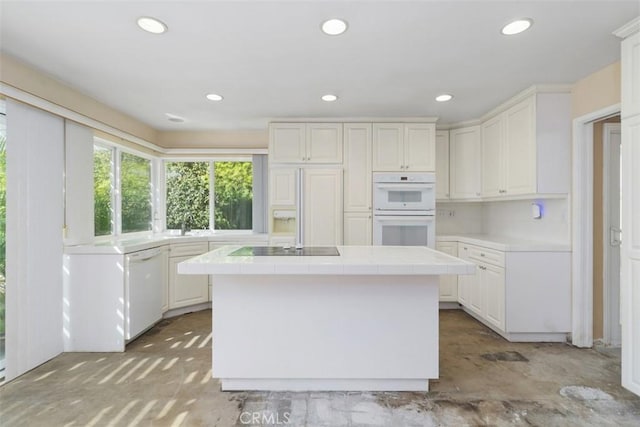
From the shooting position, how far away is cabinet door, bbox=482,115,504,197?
3.67m

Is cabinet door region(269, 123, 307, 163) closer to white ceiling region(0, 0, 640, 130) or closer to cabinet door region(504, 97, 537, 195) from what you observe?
white ceiling region(0, 0, 640, 130)

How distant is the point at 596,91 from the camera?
279 cm

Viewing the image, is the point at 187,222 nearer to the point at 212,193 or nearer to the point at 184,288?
the point at 212,193

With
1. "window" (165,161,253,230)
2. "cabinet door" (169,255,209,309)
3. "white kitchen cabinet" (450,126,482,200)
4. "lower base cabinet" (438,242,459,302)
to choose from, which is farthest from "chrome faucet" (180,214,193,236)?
"white kitchen cabinet" (450,126,482,200)

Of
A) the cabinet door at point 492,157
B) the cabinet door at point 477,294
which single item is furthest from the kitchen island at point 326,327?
the cabinet door at point 492,157

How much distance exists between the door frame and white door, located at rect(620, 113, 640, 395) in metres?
0.88

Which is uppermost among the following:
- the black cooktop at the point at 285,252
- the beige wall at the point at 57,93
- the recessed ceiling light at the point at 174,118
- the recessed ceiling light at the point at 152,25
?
the recessed ceiling light at the point at 174,118

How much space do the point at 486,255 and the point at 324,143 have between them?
2196mm

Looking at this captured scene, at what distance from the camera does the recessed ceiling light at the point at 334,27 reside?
1970mm

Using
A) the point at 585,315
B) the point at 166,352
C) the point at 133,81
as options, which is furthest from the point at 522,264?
the point at 133,81

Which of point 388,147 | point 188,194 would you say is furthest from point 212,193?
point 388,147

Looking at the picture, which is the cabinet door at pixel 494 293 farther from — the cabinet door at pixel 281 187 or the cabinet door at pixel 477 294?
the cabinet door at pixel 281 187

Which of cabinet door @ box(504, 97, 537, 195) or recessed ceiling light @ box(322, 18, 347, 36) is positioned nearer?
recessed ceiling light @ box(322, 18, 347, 36)

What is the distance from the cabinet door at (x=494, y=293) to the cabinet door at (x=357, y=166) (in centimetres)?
151
